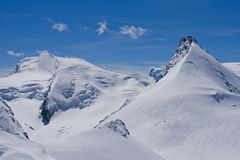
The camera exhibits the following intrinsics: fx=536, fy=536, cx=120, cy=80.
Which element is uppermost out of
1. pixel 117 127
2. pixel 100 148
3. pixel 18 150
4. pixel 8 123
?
pixel 117 127

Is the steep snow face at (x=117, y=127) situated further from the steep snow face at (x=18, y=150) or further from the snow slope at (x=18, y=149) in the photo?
the steep snow face at (x=18, y=150)

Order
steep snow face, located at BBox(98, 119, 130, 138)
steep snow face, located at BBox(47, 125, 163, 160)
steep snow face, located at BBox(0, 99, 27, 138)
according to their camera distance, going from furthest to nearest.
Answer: steep snow face, located at BBox(98, 119, 130, 138)
steep snow face, located at BBox(47, 125, 163, 160)
steep snow face, located at BBox(0, 99, 27, 138)

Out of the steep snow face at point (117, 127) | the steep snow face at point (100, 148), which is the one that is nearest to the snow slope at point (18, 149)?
the steep snow face at point (100, 148)

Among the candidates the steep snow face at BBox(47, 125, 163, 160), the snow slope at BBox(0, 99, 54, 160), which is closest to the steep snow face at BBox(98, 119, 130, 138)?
the steep snow face at BBox(47, 125, 163, 160)

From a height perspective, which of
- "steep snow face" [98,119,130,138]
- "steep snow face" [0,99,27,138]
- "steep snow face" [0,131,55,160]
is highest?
"steep snow face" [98,119,130,138]

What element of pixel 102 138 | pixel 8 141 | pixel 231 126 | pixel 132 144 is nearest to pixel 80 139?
pixel 102 138

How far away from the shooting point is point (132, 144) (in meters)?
157

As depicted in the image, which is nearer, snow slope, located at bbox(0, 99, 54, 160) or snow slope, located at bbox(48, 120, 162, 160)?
snow slope, located at bbox(0, 99, 54, 160)

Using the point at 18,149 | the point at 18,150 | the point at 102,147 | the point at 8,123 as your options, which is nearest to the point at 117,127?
the point at 102,147

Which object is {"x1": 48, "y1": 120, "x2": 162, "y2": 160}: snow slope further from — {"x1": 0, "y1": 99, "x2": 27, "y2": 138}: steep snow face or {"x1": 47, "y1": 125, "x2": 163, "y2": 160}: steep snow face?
{"x1": 0, "y1": 99, "x2": 27, "y2": 138}: steep snow face

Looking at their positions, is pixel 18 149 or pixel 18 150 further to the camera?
pixel 18 149

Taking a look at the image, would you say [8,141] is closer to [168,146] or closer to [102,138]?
[102,138]

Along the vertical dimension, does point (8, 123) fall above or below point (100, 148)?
below

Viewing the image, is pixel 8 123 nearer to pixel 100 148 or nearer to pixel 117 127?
pixel 100 148
